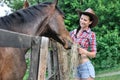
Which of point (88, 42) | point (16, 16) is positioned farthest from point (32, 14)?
point (88, 42)

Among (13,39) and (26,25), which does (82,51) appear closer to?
(26,25)

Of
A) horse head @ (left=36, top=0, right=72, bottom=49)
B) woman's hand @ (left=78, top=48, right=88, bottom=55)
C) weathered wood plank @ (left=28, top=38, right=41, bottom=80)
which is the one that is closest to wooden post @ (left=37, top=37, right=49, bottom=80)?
weathered wood plank @ (left=28, top=38, right=41, bottom=80)

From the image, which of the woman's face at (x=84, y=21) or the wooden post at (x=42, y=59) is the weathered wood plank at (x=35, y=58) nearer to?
the wooden post at (x=42, y=59)

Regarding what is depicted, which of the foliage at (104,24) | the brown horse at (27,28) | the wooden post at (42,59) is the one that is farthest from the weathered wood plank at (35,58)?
the foliage at (104,24)

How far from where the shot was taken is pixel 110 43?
39.8ft

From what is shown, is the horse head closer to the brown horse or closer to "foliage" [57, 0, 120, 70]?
the brown horse

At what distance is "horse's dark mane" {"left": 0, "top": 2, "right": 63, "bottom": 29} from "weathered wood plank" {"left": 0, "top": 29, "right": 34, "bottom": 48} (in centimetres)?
56

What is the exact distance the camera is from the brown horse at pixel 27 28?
3744 mm

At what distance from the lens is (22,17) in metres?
4.09

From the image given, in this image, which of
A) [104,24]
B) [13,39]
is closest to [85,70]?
[13,39]

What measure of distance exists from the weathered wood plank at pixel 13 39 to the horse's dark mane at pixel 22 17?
21.9 inches

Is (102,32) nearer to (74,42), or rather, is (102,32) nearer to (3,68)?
(74,42)

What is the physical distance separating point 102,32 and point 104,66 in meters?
1.25

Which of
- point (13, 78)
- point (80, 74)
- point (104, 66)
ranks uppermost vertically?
point (13, 78)
